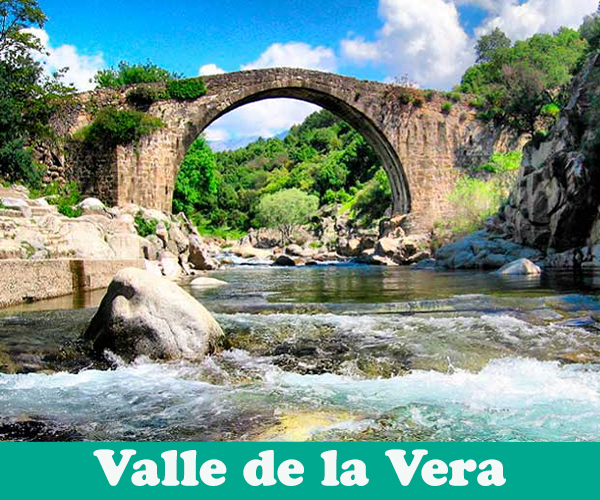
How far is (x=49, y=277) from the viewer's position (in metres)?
7.94

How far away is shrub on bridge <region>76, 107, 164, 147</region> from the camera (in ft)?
66.7

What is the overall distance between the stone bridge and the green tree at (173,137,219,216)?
25.3ft

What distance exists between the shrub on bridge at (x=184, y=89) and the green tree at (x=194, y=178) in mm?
7924

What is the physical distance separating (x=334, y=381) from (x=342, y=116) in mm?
22815

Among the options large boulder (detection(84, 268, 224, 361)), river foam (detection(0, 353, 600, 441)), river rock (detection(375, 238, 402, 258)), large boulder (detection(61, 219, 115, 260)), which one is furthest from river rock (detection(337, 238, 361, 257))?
river foam (detection(0, 353, 600, 441))

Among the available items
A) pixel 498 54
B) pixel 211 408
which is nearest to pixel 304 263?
pixel 498 54

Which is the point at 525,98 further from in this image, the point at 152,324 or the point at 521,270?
the point at 152,324

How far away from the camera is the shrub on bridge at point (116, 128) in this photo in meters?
20.3

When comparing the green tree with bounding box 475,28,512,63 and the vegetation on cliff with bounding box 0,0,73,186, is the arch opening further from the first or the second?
the green tree with bounding box 475,28,512,63

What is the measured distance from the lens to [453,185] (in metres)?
26.1

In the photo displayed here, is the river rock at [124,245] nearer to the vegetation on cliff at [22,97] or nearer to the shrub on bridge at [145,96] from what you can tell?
the vegetation on cliff at [22,97]

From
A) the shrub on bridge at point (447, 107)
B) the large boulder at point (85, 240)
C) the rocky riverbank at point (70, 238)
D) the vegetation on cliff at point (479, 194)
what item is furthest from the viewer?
the shrub on bridge at point (447, 107)

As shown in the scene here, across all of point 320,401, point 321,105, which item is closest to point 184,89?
point 321,105

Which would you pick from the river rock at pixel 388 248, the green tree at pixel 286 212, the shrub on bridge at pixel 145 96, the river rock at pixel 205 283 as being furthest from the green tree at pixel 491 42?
the river rock at pixel 205 283
